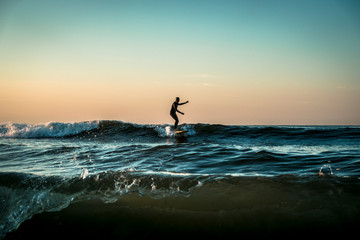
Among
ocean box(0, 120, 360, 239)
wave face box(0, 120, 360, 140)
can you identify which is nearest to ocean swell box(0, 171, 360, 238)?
ocean box(0, 120, 360, 239)

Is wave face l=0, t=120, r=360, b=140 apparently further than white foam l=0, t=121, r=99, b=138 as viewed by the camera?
No

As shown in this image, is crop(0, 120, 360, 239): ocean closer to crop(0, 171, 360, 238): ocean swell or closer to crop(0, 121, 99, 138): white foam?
crop(0, 171, 360, 238): ocean swell

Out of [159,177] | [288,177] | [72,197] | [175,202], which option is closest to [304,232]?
[288,177]

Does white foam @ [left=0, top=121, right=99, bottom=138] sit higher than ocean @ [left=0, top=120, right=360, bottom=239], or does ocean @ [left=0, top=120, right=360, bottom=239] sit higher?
white foam @ [left=0, top=121, right=99, bottom=138]

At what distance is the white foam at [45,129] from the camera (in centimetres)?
1795

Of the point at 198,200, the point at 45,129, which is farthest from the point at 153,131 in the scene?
the point at 198,200

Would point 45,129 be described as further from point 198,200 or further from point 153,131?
point 198,200

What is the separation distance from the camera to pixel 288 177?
323 centimetres

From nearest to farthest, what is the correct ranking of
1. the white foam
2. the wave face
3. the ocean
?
the ocean
the wave face
the white foam

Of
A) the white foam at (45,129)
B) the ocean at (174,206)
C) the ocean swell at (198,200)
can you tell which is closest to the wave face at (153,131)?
the white foam at (45,129)

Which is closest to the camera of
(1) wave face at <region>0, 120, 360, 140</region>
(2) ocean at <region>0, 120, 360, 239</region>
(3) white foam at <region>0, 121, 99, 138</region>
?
(2) ocean at <region>0, 120, 360, 239</region>

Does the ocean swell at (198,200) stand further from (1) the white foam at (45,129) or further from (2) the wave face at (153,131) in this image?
(1) the white foam at (45,129)

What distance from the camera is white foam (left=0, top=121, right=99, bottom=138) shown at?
17953 millimetres

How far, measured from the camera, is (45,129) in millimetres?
18844
